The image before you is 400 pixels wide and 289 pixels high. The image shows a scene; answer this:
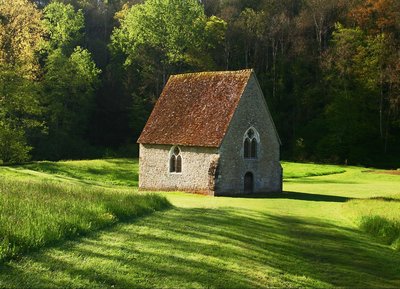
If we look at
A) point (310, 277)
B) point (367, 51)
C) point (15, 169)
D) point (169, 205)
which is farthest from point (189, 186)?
point (367, 51)

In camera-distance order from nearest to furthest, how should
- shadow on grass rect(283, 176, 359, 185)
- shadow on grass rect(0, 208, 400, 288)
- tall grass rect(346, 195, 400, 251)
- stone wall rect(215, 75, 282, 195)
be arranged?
1. shadow on grass rect(0, 208, 400, 288)
2. tall grass rect(346, 195, 400, 251)
3. stone wall rect(215, 75, 282, 195)
4. shadow on grass rect(283, 176, 359, 185)

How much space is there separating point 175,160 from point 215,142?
4.39 metres

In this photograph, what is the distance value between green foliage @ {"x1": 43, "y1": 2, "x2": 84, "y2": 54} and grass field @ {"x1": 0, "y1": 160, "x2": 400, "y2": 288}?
181 ft

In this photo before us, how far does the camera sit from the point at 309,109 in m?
70.9

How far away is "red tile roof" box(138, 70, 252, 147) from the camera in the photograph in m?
34.7

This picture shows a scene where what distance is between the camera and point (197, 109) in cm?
3722

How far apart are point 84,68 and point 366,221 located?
52113 mm

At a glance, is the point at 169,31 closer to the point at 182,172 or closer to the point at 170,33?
the point at 170,33

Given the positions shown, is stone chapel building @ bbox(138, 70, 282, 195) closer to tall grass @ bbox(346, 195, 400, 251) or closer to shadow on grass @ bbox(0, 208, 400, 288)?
tall grass @ bbox(346, 195, 400, 251)

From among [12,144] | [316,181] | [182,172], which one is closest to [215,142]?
[182,172]

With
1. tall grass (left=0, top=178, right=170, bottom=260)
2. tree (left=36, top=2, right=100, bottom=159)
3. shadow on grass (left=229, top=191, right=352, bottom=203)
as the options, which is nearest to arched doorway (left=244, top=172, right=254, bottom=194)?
shadow on grass (left=229, top=191, right=352, bottom=203)

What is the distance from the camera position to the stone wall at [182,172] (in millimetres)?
34094

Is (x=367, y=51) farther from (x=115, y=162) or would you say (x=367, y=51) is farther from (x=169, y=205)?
(x=169, y=205)

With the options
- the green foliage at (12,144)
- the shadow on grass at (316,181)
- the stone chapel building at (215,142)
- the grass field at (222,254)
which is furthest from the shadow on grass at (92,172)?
the grass field at (222,254)
